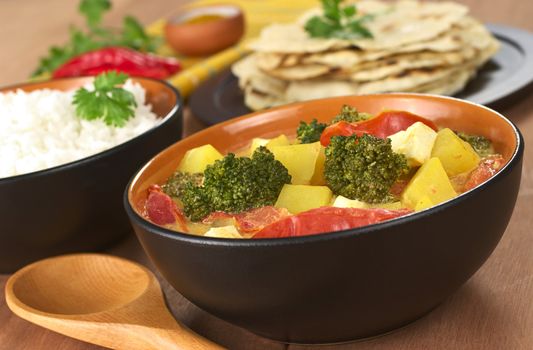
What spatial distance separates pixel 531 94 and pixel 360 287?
174cm

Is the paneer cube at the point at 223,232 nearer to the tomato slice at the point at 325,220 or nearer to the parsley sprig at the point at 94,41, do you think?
the tomato slice at the point at 325,220

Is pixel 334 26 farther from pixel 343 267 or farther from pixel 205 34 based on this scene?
pixel 343 267

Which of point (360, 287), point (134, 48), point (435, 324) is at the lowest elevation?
point (134, 48)

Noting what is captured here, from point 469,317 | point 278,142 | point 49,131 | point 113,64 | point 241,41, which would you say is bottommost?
point 241,41

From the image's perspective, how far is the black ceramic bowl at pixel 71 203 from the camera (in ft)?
6.79

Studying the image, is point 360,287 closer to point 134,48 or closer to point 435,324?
point 435,324

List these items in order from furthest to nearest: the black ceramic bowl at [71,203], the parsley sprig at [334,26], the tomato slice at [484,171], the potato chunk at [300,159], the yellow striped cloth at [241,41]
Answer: the yellow striped cloth at [241,41] → the parsley sprig at [334,26] → the black ceramic bowl at [71,203] → the potato chunk at [300,159] → the tomato slice at [484,171]

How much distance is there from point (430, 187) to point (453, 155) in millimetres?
153

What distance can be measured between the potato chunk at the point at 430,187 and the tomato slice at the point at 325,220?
0.08 meters

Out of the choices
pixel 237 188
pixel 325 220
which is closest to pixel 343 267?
pixel 325 220

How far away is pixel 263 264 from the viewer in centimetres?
145

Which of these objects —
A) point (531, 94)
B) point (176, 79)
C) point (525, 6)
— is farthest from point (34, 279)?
point (525, 6)

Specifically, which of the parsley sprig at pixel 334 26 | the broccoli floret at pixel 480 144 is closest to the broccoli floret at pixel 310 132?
the broccoli floret at pixel 480 144

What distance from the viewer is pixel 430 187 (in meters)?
1.60
